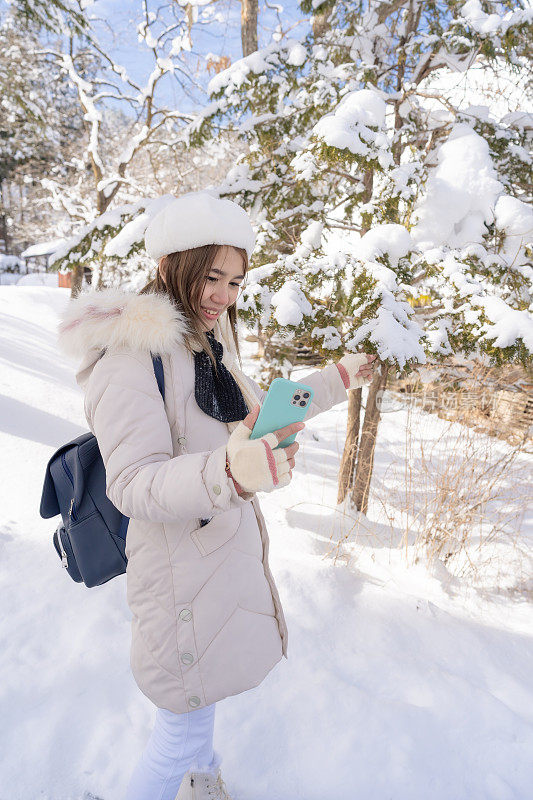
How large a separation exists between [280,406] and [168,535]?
1.56ft

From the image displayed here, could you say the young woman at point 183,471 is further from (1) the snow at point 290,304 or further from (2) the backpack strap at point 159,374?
(1) the snow at point 290,304

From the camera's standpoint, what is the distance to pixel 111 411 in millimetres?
1030

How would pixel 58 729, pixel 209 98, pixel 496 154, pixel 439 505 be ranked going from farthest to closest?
1. pixel 209 98
2. pixel 496 154
3. pixel 439 505
4. pixel 58 729

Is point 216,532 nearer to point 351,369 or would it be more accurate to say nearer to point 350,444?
point 351,369

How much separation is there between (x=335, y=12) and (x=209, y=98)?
1410 millimetres

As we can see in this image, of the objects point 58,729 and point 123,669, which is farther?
point 123,669

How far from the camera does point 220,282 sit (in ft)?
4.35

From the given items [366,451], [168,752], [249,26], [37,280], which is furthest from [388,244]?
[37,280]

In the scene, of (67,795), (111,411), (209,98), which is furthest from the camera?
(209,98)

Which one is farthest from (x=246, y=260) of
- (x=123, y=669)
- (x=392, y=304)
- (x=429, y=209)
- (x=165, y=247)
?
(x=429, y=209)

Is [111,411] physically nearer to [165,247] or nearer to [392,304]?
[165,247]

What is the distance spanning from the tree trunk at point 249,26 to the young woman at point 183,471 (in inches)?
203

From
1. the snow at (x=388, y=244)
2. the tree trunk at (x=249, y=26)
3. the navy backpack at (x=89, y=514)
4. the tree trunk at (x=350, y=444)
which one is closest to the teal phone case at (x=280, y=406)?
the navy backpack at (x=89, y=514)

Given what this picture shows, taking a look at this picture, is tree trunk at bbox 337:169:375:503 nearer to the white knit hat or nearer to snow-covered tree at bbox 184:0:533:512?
snow-covered tree at bbox 184:0:533:512
